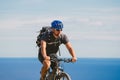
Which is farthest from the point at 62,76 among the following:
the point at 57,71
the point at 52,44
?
the point at 52,44

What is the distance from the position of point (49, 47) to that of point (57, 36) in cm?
42

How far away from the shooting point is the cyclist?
1355cm

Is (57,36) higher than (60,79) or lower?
higher

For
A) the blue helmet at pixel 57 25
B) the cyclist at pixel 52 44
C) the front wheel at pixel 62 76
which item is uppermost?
the blue helmet at pixel 57 25

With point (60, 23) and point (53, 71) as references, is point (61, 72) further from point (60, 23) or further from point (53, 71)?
point (60, 23)

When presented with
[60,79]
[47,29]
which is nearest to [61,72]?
[60,79]

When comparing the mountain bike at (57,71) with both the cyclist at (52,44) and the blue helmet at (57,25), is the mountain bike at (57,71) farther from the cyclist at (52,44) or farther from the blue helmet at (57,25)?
the blue helmet at (57,25)

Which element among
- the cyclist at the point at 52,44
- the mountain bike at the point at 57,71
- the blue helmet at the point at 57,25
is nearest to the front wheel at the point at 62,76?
the mountain bike at the point at 57,71

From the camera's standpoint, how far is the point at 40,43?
1422cm

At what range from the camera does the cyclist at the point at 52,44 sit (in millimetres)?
13555

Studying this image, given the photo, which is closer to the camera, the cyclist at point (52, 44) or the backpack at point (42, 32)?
the cyclist at point (52, 44)

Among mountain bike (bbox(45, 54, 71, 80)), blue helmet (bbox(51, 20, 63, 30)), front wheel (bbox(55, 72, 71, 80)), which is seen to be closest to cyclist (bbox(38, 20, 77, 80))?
blue helmet (bbox(51, 20, 63, 30))

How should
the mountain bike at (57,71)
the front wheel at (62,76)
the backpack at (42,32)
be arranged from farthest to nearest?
the backpack at (42,32)
the mountain bike at (57,71)
the front wheel at (62,76)

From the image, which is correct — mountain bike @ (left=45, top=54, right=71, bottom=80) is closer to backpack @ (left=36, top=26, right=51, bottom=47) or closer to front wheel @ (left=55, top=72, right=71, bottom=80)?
front wheel @ (left=55, top=72, right=71, bottom=80)
